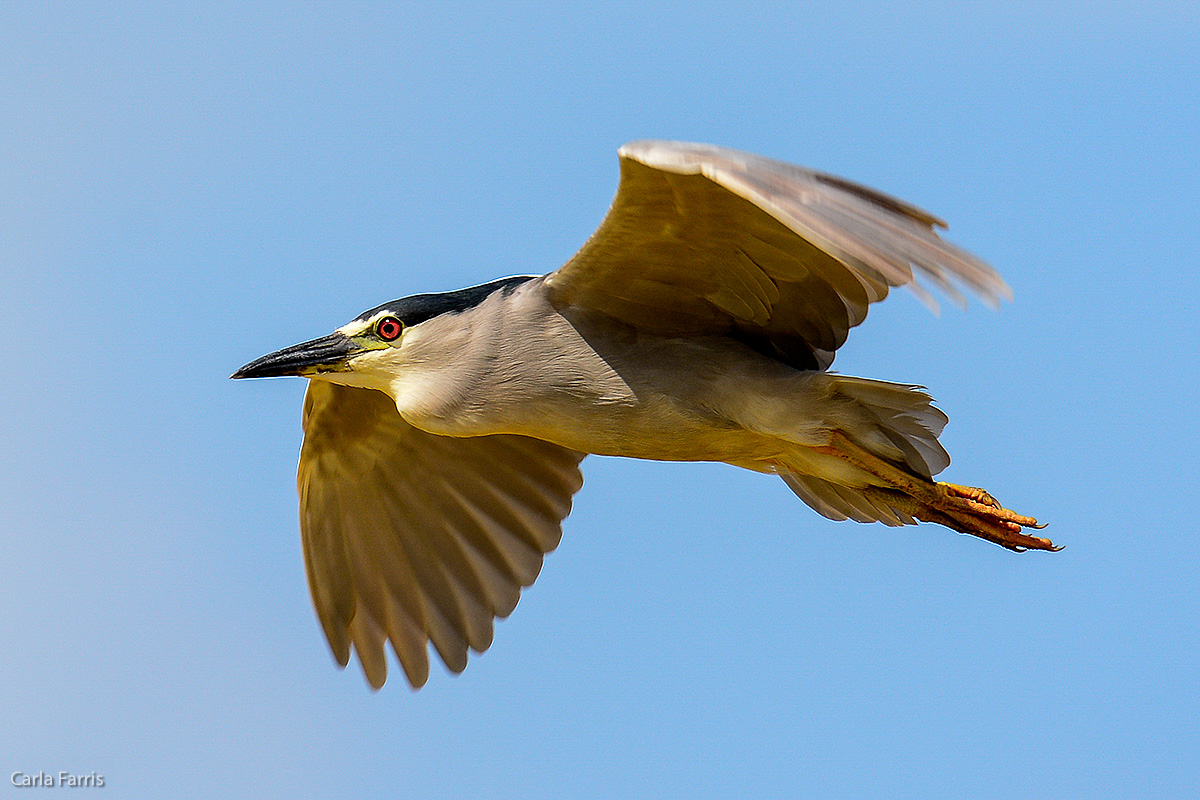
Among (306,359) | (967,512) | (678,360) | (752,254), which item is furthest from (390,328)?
(967,512)

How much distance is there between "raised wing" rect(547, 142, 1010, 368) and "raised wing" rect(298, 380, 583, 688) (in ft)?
5.21

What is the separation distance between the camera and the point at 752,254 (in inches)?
209

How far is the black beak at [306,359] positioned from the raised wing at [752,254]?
105cm

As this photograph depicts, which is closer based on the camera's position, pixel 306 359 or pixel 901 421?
pixel 901 421

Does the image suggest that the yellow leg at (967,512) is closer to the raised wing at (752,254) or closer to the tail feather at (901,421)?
the tail feather at (901,421)

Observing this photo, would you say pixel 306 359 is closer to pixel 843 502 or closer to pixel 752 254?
pixel 752 254

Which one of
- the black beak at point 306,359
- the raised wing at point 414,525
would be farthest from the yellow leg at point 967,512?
the black beak at point 306,359

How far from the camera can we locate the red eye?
242 inches

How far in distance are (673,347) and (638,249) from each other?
24.4 inches

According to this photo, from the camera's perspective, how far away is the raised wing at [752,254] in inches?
165

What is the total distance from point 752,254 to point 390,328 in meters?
1.71

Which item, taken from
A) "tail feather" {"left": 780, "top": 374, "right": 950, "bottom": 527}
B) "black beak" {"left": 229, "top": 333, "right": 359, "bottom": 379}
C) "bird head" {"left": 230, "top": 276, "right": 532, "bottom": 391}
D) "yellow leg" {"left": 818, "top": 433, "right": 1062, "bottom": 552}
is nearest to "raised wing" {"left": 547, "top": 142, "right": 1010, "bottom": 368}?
"tail feather" {"left": 780, "top": 374, "right": 950, "bottom": 527}

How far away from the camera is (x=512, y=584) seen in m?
7.16

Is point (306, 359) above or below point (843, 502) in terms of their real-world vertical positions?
above
